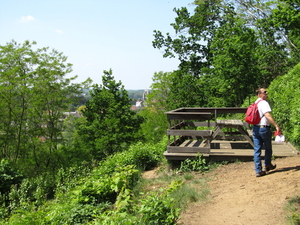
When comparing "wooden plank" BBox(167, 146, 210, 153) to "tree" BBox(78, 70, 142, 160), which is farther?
"tree" BBox(78, 70, 142, 160)

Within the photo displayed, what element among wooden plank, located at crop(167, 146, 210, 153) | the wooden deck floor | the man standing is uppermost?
the man standing

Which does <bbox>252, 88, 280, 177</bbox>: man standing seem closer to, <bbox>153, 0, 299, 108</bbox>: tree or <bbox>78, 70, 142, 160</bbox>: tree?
<bbox>153, 0, 299, 108</bbox>: tree

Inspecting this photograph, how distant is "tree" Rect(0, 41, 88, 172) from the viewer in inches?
943

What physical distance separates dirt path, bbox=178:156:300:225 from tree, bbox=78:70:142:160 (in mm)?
20460

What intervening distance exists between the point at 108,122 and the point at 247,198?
22.2 m

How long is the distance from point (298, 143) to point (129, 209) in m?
5.06

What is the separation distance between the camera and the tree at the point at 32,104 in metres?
24.0

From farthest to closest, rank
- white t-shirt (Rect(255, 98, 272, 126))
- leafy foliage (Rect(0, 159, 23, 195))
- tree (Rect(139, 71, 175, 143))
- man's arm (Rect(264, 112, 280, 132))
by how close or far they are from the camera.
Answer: tree (Rect(139, 71, 175, 143)), leafy foliage (Rect(0, 159, 23, 195)), white t-shirt (Rect(255, 98, 272, 126)), man's arm (Rect(264, 112, 280, 132))

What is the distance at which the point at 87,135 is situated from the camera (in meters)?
27.4

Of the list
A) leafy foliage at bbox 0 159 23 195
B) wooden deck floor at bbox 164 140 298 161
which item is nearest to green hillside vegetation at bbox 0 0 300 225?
leafy foliage at bbox 0 159 23 195

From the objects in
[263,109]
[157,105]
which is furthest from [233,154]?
[157,105]

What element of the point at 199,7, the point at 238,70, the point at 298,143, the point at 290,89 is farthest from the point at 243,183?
the point at 199,7

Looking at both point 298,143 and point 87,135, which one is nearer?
point 298,143

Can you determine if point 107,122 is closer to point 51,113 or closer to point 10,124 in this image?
point 51,113
